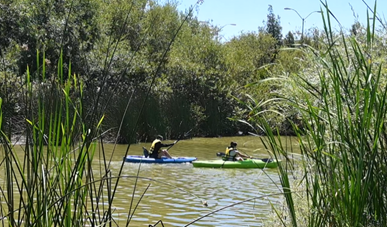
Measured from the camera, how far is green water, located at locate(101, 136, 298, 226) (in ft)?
29.2

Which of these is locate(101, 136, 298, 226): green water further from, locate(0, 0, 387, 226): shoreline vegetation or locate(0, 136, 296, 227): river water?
locate(0, 0, 387, 226): shoreline vegetation

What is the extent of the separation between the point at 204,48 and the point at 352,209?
28238mm

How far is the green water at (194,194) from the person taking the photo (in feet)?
29.2

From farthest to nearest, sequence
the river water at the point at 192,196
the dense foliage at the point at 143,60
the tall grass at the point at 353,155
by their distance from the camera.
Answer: the dense foliage at the point at 143,60 < the river water at the point at 192,196 < the tall grass at the point at 353,155

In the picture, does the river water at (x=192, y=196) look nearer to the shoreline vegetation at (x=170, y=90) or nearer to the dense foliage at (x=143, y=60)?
the shoreline vegetation at (x=170, y=90)

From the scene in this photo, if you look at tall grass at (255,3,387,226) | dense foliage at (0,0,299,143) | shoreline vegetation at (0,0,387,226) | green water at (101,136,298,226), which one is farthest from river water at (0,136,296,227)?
dense foliage at (0,0,299,143)

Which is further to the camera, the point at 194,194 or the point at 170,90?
the point at 170,90

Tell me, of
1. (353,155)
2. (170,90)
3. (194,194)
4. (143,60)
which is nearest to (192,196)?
(194,194)

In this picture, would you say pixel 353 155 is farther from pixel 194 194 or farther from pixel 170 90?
pixel 170 90

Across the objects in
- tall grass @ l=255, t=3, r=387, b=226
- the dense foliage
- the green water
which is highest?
the dense foliage

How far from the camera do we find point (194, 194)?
645 cm

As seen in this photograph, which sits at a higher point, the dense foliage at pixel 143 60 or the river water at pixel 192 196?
the dense foliage at pixel 143 60

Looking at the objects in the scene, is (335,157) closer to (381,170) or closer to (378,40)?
(381,170)

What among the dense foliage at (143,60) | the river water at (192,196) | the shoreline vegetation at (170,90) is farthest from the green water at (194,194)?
the dense foliage at (143,60)
